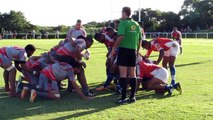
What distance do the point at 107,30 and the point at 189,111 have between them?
3907 mm

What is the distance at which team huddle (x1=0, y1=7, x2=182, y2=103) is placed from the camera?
8.50 m

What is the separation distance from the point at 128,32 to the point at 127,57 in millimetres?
532

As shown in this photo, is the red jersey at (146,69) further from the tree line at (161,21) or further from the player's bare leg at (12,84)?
the tree line at (161,21)

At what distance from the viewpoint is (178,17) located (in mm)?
85188

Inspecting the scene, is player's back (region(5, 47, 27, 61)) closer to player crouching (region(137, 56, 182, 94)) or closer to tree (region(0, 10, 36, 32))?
player crouching (region(137, 56, 182, 94))

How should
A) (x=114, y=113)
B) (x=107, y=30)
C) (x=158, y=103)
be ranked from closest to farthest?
(x=114, y=113) → (x=158, y=103) → (x=107, y=30)

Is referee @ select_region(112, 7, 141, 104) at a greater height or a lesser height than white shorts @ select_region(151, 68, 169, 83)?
greater

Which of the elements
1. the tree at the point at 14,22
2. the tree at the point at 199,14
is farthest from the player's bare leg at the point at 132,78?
the tree at the point at 199,14

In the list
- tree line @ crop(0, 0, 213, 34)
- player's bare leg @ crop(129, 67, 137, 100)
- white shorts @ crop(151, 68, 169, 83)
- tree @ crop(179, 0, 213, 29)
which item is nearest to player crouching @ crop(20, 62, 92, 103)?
player's bare leg @ crop(129, 67, 137, 100)

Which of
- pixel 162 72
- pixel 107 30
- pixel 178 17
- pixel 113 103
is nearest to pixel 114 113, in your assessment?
pixel 113 103

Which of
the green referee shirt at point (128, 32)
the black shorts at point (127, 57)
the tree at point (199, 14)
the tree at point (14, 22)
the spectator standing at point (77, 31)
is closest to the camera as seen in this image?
the green referee shirt at point (128, 32)

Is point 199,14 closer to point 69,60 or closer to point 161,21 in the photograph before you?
point 161,21

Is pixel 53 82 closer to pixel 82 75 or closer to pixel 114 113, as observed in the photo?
pixel 82 75

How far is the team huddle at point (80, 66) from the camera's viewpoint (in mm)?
8500
